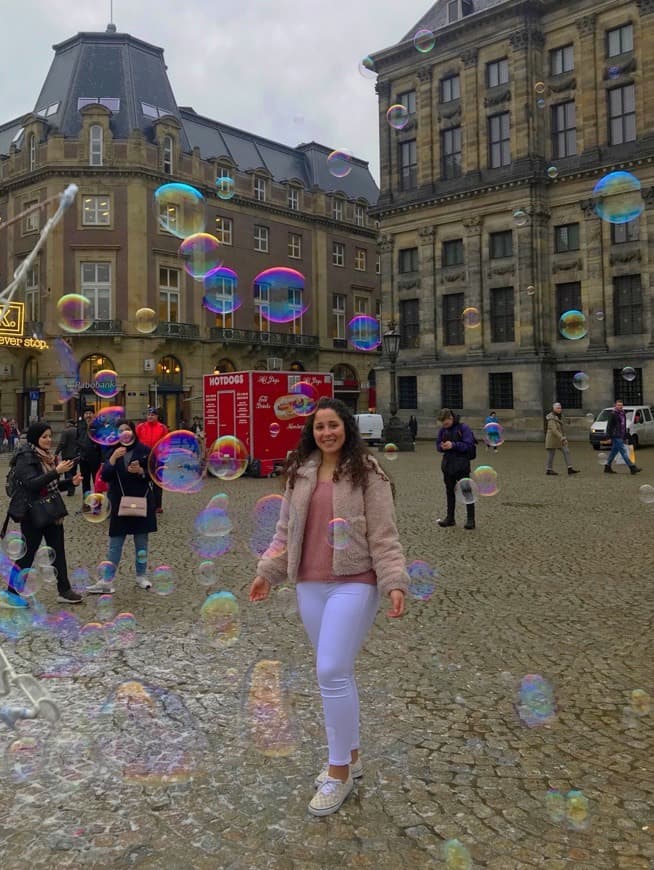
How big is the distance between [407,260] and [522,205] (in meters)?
7.61

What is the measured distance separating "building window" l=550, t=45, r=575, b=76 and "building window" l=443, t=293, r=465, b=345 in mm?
11671

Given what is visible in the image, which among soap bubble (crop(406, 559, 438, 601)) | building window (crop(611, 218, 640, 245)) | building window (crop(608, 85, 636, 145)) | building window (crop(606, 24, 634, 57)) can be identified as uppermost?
building window (crop(606, 24, 634, 57))

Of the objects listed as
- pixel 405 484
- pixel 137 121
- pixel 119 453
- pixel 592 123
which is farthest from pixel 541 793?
pixel 137 121

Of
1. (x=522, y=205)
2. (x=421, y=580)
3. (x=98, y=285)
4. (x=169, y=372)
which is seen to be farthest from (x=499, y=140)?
(x=421, y=580)

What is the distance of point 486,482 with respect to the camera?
653 inches

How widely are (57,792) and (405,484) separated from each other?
46.3 ft

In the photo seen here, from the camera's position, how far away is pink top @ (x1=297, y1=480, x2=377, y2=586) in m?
3.41

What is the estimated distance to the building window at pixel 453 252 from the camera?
1548 inches

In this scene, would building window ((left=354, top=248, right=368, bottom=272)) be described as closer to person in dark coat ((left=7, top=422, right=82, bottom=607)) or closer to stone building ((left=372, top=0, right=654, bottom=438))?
stone building ((left=372, top=0, right=654, bottom=438))

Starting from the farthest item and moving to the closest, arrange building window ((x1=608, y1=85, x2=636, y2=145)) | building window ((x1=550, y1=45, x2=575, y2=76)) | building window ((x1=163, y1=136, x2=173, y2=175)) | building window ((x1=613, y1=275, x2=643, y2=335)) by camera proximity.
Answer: building window ((x1=163, y1=136, x2=173, y2=175)) → building window ((x1=550, y1=45, x2=575, y2=76)) → building window ((x1=613, y1=275, x2=643, y2=335)) → building window ((x1=608, y1=85, x2=636, y2=145))

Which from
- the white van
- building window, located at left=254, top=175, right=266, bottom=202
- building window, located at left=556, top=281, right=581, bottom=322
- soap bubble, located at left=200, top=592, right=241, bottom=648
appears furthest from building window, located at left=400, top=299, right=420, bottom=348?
soap bubble, located at left=200, top=592, right=241, bottom=648

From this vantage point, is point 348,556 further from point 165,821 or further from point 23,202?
point 23,202

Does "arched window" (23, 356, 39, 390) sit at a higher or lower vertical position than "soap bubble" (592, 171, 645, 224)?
lower

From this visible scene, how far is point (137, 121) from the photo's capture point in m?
40.9
